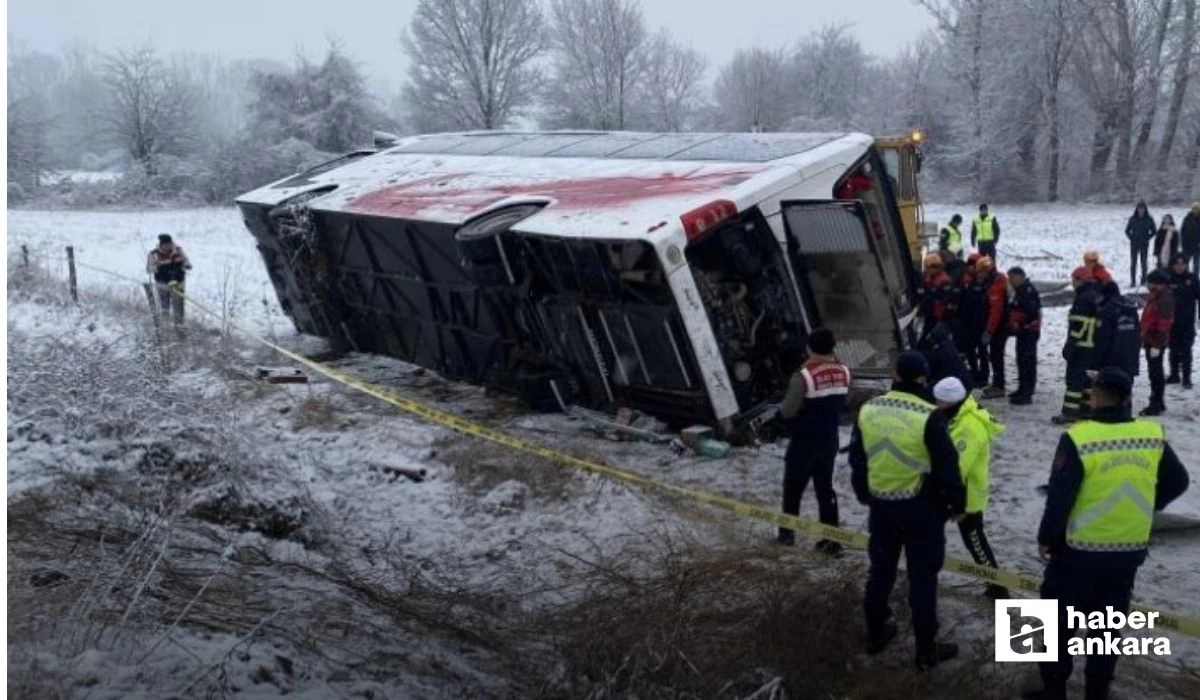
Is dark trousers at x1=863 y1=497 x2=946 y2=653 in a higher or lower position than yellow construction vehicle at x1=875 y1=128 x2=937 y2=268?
lower

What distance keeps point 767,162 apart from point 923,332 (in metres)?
2.31

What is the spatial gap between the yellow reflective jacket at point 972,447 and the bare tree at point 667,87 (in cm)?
2458

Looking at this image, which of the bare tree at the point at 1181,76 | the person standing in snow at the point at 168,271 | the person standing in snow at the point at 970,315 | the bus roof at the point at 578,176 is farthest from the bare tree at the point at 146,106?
the bare tree at the point at 1181,76

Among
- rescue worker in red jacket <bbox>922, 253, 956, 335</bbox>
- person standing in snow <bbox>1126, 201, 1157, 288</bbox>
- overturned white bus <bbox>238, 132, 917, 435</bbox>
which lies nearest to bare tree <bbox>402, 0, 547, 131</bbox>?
overturned white bus <bbox>238, 132, 917, 435</bbox>

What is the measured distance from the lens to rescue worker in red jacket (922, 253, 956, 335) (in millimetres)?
9406

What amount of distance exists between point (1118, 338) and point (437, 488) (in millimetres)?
5025

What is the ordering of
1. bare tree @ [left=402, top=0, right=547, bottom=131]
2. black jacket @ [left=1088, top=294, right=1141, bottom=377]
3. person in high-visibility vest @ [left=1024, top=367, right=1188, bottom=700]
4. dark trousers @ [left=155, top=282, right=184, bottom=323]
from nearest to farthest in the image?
person in high-visibility vest @ [left=1024, top=367, right=1188, bottom=700] < black jacket @ [left=1088, top=294, right=1141, bottom=377] < dark trousers @ [left=155, top=282, right=184, bottom=323] < bare tree @ [left=402, top=0, right=547, bottom=131]

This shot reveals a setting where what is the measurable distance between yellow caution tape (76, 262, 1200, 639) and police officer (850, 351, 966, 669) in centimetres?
Answer: 56

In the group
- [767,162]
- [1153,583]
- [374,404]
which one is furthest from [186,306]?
[1153,583]

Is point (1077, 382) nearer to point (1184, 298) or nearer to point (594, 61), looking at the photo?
point (1184, 298)

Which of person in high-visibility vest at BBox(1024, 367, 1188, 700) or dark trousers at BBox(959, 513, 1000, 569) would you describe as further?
dark trousers at BBox(959, 513, 1000, 569)

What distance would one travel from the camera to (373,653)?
4.35 meters

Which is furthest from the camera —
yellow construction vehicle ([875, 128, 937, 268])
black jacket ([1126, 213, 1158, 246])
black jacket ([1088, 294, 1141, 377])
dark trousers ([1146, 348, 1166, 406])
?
black jacket ([1126, 213, 1158, 246])

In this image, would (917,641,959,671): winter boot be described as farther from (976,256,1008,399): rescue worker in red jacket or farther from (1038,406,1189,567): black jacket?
(976,256,1008,399): rescue worker in red jacket
